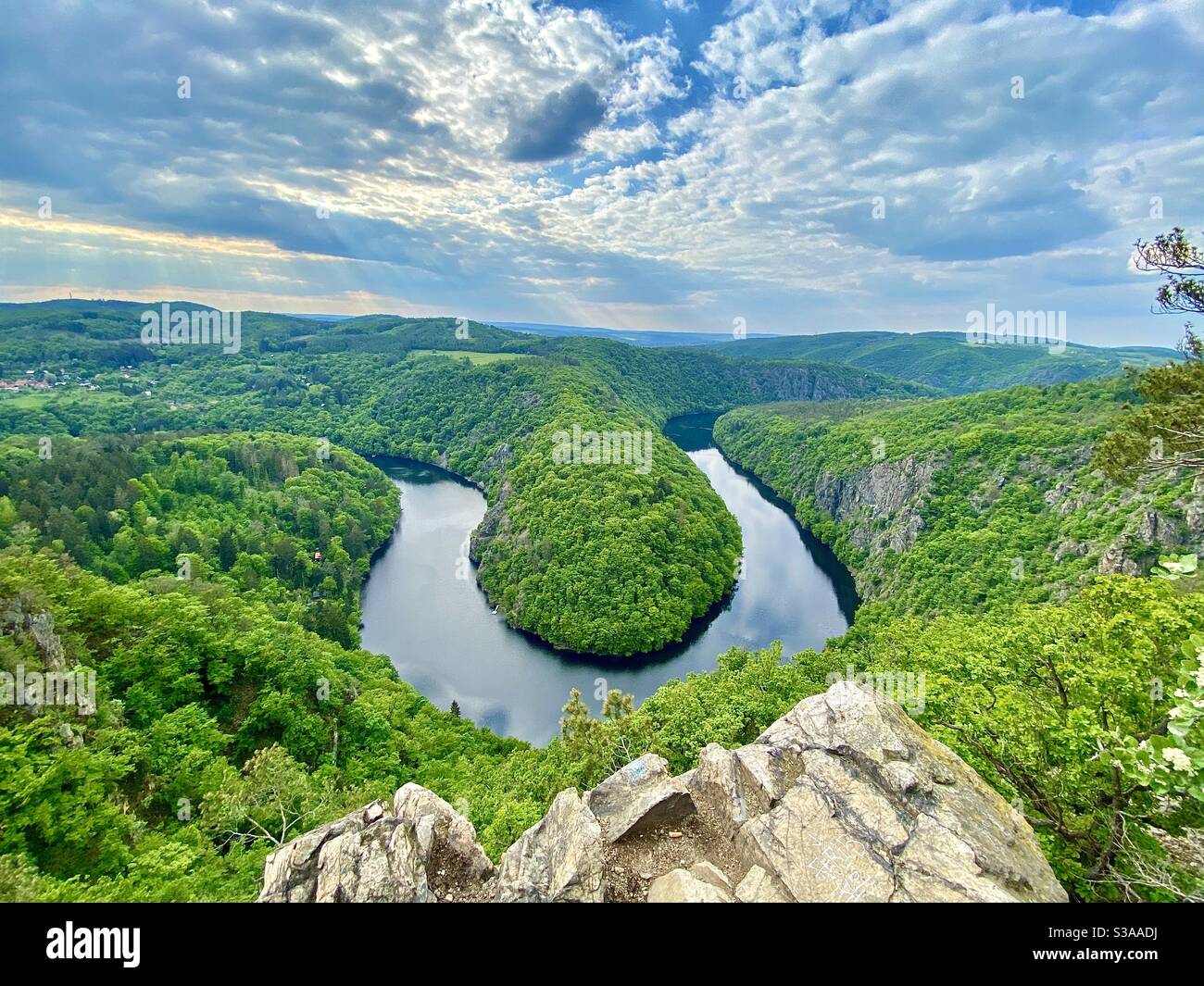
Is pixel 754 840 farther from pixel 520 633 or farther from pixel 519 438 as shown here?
pixel 519 438

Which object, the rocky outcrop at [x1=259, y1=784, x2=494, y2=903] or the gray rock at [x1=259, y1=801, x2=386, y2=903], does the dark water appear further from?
the gray rock at [x1=259, y1=801, x2=386, y2=903]

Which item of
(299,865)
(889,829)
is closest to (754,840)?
(889,829)

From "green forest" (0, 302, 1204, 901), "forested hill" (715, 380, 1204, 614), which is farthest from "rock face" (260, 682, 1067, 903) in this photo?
"forested hill" (715, 380, 1204, 614)

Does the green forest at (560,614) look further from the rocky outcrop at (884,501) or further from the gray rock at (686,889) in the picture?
the gray rock at (686,889)

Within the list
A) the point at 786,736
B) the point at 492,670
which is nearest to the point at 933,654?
the point at 786,736

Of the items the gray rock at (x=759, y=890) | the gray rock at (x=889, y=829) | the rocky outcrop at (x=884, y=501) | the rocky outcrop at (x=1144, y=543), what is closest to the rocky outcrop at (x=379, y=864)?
the gray rock at (x=759, y=890)
